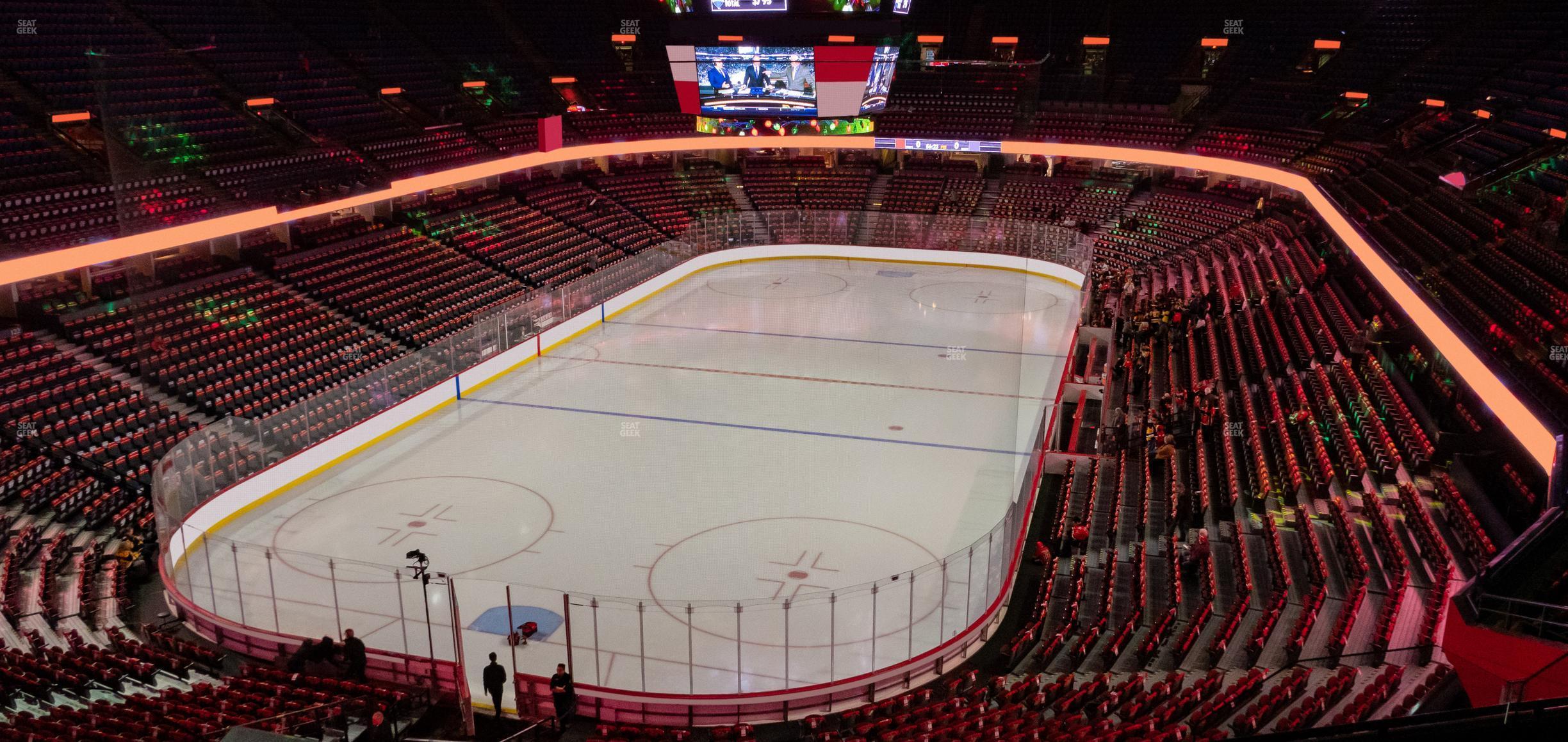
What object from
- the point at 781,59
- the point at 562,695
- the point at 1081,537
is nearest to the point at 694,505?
the point at 1081,537

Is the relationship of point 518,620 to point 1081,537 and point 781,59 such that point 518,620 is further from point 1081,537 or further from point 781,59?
point 781,59

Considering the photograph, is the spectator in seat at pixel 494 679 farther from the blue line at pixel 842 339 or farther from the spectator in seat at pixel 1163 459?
the blue line at pixel 842 339

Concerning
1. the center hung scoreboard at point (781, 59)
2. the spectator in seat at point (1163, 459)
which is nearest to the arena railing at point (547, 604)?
the spectator in seat at point (1163, 459)

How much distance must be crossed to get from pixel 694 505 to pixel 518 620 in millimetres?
3961

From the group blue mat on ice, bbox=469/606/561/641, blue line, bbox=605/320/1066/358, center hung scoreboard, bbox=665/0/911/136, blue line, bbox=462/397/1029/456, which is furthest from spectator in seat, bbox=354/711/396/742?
blue line, bbox=605/320/1066/358

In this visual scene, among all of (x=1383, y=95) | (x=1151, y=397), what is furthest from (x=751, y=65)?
(x=1383, y=95)

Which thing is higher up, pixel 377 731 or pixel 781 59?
pixel 781 59

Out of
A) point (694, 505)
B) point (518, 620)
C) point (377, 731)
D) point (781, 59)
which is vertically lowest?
point (518, 620)

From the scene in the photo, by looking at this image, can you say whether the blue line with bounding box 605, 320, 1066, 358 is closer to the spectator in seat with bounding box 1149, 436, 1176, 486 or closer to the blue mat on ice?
the spectator in seat with bounding box 1149, 436, 1176, 486

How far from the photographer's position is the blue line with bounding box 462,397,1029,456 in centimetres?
1795

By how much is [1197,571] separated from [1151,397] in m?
7.26

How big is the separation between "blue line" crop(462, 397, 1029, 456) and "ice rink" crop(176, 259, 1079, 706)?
66mm

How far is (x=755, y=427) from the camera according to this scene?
1930 cm

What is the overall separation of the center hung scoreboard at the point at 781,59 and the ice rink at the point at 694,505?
5359 millimetres
